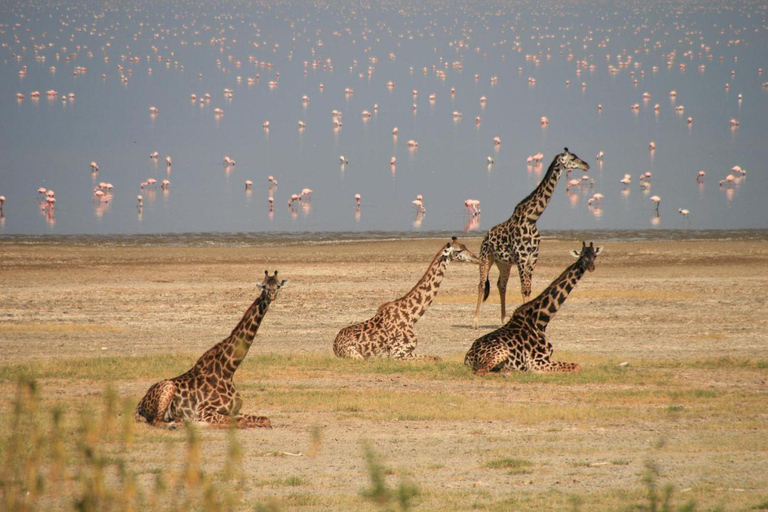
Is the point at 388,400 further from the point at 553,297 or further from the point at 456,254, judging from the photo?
the point at 456,254

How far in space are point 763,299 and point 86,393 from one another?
14.4 meters

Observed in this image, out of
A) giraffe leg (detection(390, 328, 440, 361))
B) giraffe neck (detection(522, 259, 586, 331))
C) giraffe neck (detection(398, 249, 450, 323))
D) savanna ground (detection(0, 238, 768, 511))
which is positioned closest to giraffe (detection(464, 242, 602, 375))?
giraffe neck (detection(522, 259, 586, 331))

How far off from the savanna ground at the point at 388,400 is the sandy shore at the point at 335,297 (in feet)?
0.31

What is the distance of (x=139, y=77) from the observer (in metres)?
127

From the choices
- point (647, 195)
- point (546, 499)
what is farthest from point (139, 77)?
point (546, 499)

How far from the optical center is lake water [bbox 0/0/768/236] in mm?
50531

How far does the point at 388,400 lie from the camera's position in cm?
1385

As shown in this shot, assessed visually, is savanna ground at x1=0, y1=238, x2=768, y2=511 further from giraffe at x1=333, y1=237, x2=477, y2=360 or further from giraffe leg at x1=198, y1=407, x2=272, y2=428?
giraffe at x1=333, y1=237, x2=477, y2=360

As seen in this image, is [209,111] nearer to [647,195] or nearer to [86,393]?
[647,195]

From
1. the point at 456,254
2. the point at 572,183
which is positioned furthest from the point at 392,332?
the point at 572,183

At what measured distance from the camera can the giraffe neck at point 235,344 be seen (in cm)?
1261

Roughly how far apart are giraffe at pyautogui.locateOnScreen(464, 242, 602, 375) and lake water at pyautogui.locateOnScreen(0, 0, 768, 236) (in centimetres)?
2800

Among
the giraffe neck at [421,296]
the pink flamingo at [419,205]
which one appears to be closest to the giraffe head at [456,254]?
the giraffe neck at [421,296]

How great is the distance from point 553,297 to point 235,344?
183 inches
